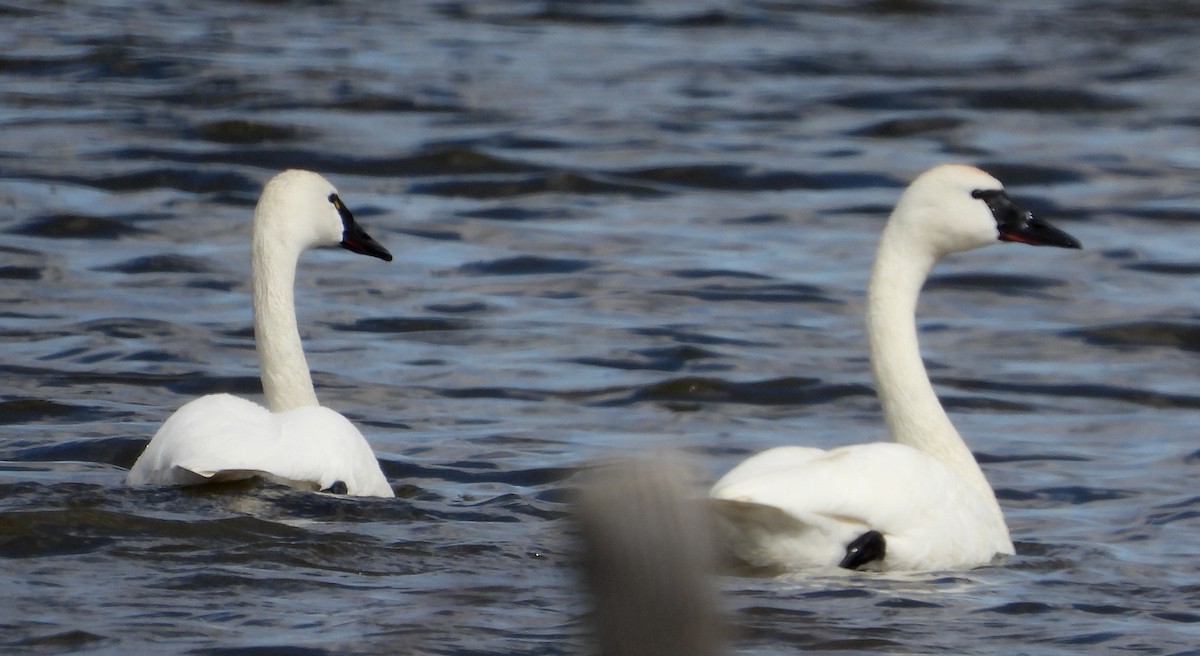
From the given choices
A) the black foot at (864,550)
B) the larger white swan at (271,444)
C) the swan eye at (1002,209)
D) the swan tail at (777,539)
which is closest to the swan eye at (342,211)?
the larger white swan at (271,444)

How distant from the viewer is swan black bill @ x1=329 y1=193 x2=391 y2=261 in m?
7.44

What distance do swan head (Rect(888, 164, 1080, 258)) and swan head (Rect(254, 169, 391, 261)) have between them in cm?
202

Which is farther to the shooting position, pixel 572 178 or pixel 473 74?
pixel 473 74

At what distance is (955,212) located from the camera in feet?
21.6

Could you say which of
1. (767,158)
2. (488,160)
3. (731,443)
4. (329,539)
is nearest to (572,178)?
(488,160)

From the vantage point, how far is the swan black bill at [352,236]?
24.4 ft

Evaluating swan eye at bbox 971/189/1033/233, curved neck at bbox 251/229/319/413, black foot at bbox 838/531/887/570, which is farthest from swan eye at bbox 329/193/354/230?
black foot at bbox 838/531/887/570

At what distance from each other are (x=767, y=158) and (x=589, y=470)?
1245cm

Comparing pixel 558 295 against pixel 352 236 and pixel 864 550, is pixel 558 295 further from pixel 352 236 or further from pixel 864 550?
pixel 864 550

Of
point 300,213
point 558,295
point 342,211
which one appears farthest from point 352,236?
point 558,295

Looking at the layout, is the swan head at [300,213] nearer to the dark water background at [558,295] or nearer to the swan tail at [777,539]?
the dark water background at [558,295]

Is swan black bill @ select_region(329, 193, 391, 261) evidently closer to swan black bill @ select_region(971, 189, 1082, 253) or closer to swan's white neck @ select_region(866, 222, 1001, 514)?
swan's white neck @ select_region(866, 222, 1001, 514)

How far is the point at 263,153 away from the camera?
13625mm

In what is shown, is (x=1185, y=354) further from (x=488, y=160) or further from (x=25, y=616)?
(x=25, y=616)
